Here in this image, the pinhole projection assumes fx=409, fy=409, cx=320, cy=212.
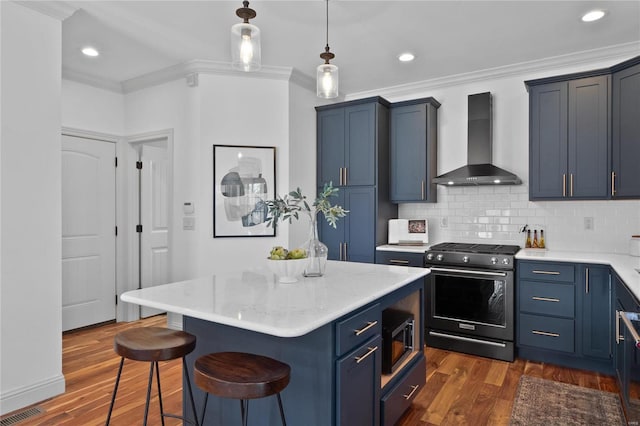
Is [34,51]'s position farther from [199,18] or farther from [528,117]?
[528,117]

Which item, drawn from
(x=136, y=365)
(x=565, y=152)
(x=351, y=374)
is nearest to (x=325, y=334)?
(x=351, y=374)

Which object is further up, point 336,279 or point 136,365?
point 336,279

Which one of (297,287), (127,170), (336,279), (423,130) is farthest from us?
(127,170)

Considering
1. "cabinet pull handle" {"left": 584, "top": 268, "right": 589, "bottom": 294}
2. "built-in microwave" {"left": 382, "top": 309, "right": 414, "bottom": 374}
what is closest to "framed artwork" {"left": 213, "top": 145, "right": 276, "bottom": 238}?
"built-in microwave" {"left": 382, "top": 309, "right": 414, "bottom": 374}

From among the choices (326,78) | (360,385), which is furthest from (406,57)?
(360,385)

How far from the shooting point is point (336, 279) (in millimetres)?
2359

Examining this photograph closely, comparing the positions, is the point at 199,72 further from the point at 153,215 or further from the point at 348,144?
the point at 153,215

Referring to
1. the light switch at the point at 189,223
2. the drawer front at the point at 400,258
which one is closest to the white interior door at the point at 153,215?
the light switch at the point at 189,223

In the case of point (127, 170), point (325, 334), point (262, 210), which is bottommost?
point (325, 334)

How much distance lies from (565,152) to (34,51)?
4300mm

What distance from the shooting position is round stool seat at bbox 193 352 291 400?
148 centimetres

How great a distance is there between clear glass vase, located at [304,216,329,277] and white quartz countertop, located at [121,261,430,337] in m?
0.05

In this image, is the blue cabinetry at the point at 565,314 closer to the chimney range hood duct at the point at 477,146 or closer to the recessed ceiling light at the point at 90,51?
the chimney range hood duct at the point at 477,146

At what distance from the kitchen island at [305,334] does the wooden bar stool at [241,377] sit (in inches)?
5.4
